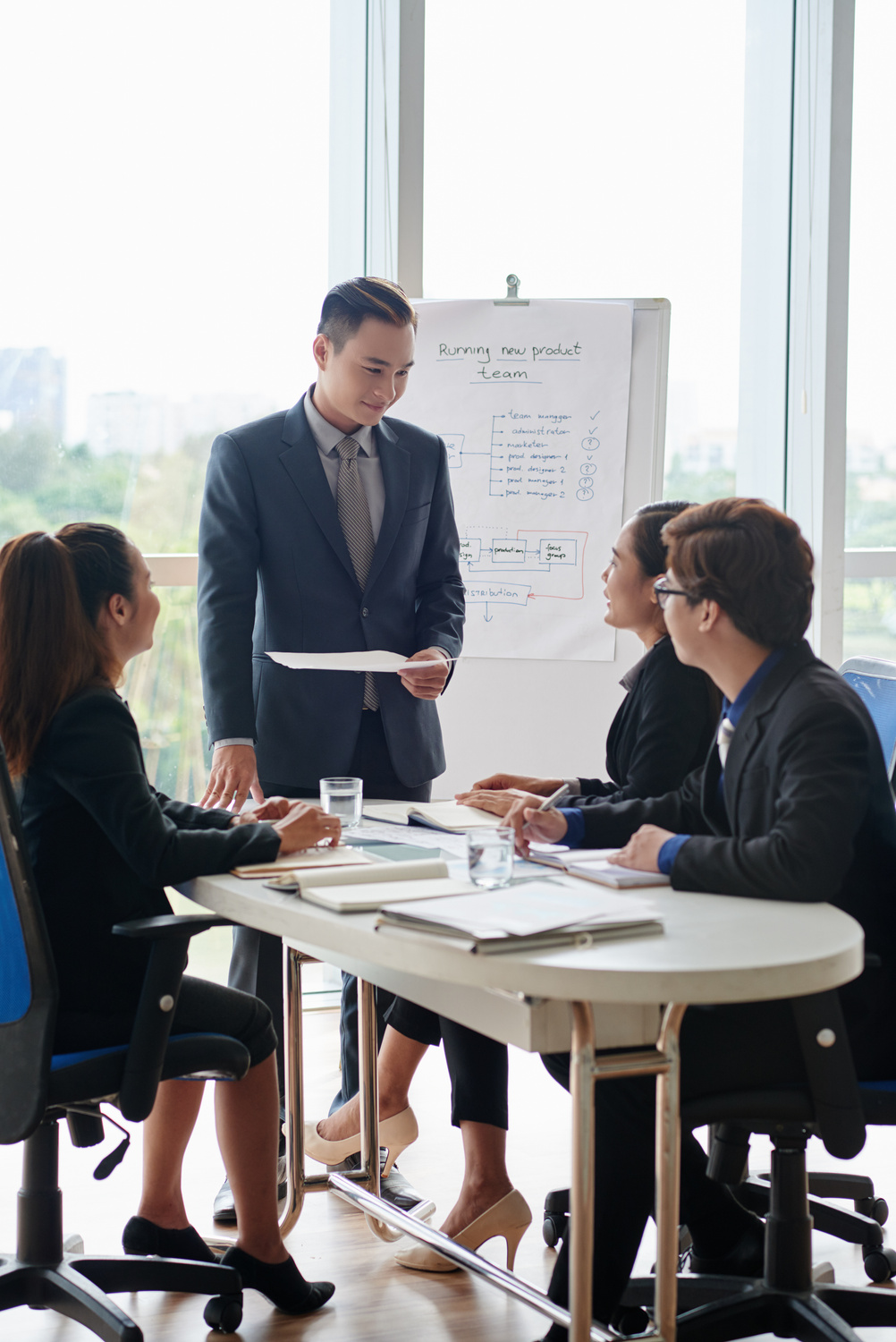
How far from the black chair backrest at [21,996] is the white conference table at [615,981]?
0.93ft

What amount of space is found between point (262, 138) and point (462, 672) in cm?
168

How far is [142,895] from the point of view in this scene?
1751 millimetres

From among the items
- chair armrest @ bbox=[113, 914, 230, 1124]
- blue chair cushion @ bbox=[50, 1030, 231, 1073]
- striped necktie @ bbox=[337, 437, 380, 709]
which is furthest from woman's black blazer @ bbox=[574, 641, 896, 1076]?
striped necktie @ bbox=[337, 437, 380, 709]

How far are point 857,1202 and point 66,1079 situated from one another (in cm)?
142

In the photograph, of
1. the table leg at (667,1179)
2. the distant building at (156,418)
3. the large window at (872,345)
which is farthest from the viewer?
the large window at (872,345)

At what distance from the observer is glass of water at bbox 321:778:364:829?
196cm

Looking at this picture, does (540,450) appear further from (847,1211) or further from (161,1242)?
(161,1242)

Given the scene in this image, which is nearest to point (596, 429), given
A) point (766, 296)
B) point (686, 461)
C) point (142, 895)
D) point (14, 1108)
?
point (686, 461)

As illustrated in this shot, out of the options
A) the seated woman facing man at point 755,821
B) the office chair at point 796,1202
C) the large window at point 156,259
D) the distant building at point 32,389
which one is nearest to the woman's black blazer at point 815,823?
the seated woman facing man at point 755,821

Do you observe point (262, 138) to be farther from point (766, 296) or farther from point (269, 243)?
point (766, 296)

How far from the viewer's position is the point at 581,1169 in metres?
1.21

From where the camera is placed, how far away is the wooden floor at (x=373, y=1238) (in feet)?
6.09

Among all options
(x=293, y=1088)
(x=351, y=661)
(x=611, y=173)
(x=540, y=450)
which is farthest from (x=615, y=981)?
(x=611, y=173)

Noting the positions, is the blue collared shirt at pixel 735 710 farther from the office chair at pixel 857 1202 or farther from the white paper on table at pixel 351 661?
the white paper on table at pixel 351 661
